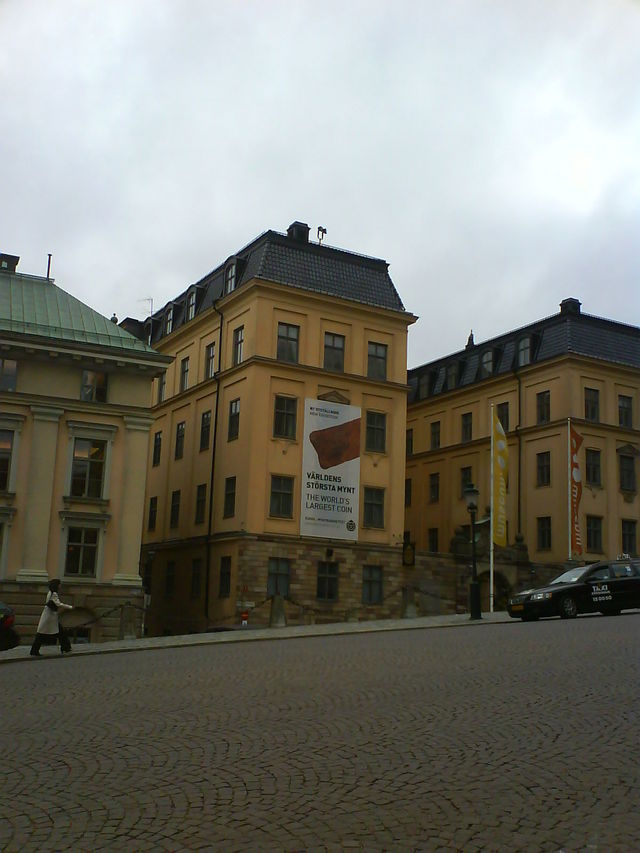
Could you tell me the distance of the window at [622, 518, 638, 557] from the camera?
175 ft

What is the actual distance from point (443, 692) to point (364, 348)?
115 feet

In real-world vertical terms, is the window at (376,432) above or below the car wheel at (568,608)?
above

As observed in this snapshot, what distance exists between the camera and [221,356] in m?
48.5

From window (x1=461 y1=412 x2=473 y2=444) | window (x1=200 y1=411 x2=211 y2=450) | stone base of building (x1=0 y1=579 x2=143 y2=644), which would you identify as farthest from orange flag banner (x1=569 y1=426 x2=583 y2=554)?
stone base of building (x1=0 y1=579 x2=143 y2=644)

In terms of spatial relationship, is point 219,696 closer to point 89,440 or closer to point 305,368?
point 89,440

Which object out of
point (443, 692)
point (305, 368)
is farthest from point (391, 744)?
point (305, 368)

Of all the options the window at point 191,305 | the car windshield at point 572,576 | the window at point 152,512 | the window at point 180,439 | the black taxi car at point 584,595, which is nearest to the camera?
the black taxi car at point 584,595

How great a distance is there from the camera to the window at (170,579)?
164 feet

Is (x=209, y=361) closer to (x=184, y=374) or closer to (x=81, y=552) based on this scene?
(x=184, y=374)

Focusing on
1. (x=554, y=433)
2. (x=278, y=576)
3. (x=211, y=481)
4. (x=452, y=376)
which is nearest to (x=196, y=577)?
(x=211, y=481)

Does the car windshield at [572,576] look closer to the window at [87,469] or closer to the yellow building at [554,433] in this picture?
the window at [87,469]

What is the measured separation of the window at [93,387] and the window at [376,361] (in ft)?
41.3

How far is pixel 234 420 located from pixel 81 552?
9.95m

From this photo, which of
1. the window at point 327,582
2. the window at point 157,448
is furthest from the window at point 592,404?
the window at point 157,448
